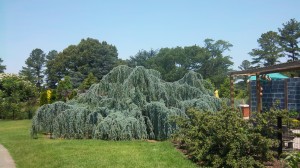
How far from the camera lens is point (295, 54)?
40.7 meters

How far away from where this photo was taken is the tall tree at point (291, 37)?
40.6 m

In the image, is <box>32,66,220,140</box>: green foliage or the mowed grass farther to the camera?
<box>32,66,220,140</box>: green foliage

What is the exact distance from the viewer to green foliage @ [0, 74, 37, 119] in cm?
2598

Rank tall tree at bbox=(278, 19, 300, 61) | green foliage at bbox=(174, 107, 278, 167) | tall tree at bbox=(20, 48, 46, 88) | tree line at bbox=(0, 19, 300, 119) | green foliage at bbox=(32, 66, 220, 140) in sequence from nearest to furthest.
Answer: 1. green foliage at bbox=(174, 107, 278, 167)
2. green foliage at bbox=(32, 66, 220, 140)
3. tall tree at bbox=(278, 19, 300, 61)
4. tree line at bbox=(0, 19, 300, 119)
5. tall tree at bbox=(20, 48, 46, 88)

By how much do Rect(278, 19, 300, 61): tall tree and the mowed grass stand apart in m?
35.7

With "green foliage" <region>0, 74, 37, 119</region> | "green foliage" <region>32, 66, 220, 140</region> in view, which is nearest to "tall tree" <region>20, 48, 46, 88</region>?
"green foliage" <region>0, 74, 37, 119</region>

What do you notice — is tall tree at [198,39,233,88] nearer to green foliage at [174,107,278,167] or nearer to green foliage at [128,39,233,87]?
green foliage at [128,39,233,87]

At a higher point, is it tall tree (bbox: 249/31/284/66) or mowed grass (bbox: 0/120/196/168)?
tall tree (bbox: 249/31/284/66)

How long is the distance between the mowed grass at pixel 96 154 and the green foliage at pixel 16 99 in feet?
53.5

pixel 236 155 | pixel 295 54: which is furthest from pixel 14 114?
pixel 295 54

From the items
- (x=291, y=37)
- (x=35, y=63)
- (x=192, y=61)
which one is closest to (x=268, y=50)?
(x=291, y=37)

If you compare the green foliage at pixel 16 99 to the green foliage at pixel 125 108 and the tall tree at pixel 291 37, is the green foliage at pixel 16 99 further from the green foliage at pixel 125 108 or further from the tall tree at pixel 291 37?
the tall tree at pixel 291 37

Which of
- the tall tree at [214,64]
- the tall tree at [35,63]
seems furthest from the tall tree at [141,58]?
the tall tree at [35,63]

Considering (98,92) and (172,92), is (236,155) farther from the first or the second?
(98,92)
